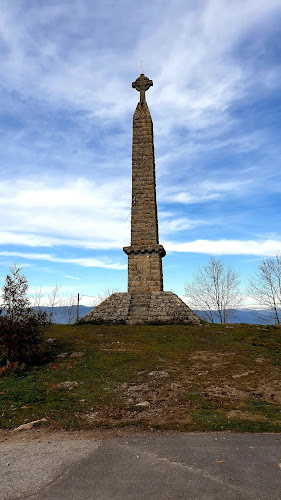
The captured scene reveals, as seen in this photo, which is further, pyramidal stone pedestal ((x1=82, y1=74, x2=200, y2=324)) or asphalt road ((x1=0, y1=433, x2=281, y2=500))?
pyramidal stone pedestal ((x1=82, y1=74, x2=200, y2=324))

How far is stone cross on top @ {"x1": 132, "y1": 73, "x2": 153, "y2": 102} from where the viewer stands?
22766mm

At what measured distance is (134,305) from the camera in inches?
744

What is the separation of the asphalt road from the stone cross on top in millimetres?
23331

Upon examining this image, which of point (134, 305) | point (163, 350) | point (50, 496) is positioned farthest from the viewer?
point (134, 305)

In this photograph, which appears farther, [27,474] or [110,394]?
[110,394]

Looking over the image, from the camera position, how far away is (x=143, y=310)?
60.3 feet

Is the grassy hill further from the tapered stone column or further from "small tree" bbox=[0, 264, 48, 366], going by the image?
the tapered stone column

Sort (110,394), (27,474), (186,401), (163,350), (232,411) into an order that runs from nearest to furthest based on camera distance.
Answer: (27,474) < (232,411) < (186,401) < (110,394) < (163,350)

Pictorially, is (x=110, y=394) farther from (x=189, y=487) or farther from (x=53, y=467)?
(x=189, y=487)

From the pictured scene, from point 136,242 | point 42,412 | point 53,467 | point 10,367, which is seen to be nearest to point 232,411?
point 53,467

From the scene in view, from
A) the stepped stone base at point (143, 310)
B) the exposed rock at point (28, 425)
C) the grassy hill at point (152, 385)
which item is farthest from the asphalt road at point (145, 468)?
the stepped stone base at point (143, 310)

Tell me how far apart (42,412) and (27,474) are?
8.44 ft

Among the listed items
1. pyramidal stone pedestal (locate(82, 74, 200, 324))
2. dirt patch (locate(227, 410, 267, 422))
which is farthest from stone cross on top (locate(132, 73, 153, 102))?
dirt patch (locate(227, 410, 267, 422))

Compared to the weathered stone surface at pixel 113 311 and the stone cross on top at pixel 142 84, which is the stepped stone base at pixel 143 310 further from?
the stone cross on top at pixel 142 84
